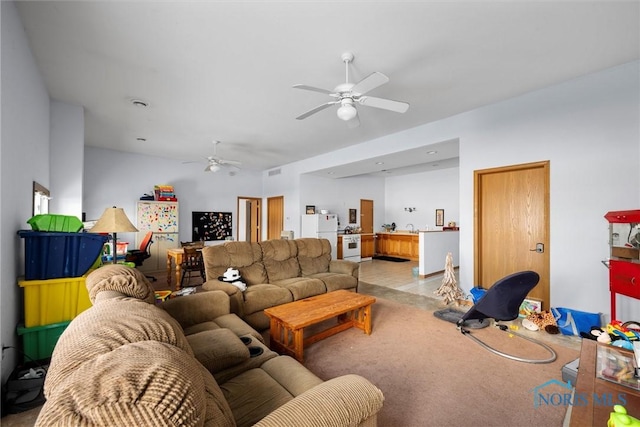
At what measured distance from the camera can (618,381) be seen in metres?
1.22

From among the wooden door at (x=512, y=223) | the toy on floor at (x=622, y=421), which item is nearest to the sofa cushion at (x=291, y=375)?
the toy on floor at (x=622, y=421)

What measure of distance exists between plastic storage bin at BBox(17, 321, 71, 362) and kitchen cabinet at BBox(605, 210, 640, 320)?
4648mm

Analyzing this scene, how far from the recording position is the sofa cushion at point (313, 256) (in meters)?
4.04

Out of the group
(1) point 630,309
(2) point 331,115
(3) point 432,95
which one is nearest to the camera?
(1) point 630,309

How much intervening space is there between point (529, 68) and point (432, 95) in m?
0.94

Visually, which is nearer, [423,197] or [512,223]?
[512,223]

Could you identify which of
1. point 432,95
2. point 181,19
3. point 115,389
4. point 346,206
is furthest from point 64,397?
point 346,206

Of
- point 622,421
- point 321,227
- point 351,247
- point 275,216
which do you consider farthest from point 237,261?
point 351,247

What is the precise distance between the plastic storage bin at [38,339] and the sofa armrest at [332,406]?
2296 mm

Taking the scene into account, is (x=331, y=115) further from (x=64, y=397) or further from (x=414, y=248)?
(x=414, y=248)

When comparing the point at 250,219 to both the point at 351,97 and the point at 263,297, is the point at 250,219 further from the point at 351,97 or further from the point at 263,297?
the point at 351,97

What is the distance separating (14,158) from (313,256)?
3285 mm

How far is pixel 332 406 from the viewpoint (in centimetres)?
99

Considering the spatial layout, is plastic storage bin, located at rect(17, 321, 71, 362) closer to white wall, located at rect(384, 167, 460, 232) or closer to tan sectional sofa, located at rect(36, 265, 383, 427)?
tan sectional sofa, located at rect(36, 265, 383, 427)
